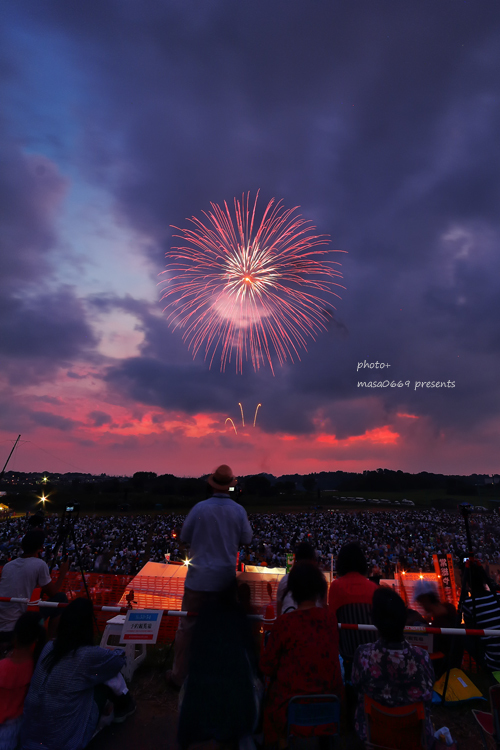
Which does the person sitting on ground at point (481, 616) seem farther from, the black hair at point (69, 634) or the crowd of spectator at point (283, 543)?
the crowd of spectator at point (283, 543)

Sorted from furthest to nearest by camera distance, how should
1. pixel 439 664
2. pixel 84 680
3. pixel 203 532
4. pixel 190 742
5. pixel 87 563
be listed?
1. pixel 87 563
2. pixel 439 664
3. pixel 203 532
4. pixel 84 680
5. pixel 190 742

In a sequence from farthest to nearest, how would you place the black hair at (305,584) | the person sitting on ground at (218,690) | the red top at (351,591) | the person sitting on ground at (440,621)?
the person sitting on ground at (440,621)
the red top at (351,591)
the black hair at (305,584)
the person sitting on ground at (218,690)

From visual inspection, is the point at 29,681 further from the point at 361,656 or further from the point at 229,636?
the point at 361,656

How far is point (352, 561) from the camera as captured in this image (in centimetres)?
382

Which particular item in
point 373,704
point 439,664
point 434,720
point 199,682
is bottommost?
point 434,720

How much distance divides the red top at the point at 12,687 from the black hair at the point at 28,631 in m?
0.12

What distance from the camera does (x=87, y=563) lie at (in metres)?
20.2

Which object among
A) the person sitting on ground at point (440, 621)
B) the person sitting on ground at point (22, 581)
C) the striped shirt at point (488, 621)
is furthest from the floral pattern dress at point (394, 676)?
the person sitting on ground at point (22, 581)

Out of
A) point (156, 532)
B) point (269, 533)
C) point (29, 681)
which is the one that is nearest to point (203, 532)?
point (29, 681)

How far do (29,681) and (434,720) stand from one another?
368 centimetres

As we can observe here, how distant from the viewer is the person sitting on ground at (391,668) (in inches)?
94.7

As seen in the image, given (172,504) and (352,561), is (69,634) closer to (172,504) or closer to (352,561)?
(352,561)

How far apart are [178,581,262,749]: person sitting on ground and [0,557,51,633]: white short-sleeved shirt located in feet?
9.97

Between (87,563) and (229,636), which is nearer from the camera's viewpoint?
(229,636)
